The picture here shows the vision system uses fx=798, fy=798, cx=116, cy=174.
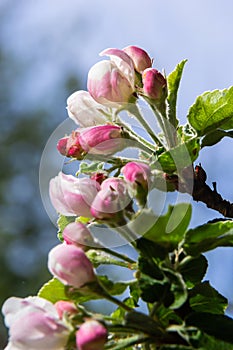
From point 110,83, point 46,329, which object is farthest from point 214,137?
point 46,329

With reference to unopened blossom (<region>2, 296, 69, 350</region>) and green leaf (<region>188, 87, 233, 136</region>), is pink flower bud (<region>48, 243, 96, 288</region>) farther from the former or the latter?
green leaf (<region>188, 87, 233, 136</region>)

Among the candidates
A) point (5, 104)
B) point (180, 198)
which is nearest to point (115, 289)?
point (180, 198)

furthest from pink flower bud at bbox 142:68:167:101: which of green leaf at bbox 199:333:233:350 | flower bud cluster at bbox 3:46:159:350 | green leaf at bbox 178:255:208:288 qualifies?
green leaf at bbox 199:333:233:350

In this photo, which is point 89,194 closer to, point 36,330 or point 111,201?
point 111,201

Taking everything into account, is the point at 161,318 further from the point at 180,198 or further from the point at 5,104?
the point at 5,104

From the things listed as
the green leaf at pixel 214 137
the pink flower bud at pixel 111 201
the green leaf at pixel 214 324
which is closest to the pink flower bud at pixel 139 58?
the green leaf at pixel 214 137
